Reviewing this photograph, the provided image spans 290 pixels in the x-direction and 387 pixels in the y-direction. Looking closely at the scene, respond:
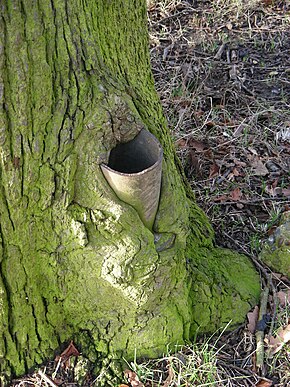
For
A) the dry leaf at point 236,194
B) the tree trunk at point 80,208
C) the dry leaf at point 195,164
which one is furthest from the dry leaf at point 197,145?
the tree trunk at point 80,208

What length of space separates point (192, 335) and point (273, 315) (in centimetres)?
46

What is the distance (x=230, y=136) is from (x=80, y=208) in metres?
2.42

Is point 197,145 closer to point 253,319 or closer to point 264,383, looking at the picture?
point 253,319

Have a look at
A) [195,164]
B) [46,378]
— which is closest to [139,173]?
[46,378]

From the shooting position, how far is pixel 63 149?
2111 millimetres

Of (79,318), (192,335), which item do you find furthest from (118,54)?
(192,335)

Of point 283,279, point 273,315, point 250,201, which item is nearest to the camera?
point 273,315

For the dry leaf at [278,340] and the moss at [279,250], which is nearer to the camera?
the dry leaf at [278,340]

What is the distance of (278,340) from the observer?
104 inches

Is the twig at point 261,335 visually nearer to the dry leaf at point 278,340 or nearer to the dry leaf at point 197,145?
the dry leaf at point 278,340

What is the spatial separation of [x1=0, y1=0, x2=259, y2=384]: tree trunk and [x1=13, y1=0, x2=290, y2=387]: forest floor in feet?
0.60

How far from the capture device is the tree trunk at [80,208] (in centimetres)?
202

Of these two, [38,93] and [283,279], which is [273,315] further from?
[38,93]

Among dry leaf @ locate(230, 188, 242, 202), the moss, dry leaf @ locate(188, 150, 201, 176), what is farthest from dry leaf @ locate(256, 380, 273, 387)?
dry leaf @ locate(188, 150, 201, 176)
